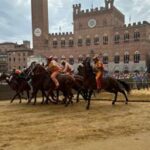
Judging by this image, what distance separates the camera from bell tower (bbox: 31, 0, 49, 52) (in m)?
85.0

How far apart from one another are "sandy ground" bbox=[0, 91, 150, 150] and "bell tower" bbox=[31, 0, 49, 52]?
71979 millimetres

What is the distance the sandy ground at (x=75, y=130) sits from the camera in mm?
7793

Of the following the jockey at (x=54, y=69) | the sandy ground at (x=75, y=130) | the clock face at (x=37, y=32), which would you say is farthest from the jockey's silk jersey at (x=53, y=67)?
the clock face at (x=37, y=32)

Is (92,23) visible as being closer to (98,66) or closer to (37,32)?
(37,32)

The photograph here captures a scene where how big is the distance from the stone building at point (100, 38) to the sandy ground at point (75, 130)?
60913 mm

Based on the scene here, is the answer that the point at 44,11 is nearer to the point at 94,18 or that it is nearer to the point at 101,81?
the point at 94,18

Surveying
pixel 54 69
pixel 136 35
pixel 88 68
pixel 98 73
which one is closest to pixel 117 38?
pixel 136 35

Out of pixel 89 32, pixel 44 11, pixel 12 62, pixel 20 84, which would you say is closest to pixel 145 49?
pixel 89 32

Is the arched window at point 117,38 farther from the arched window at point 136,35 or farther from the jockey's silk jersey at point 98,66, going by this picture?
the jockey's silk jersey at point 98,66

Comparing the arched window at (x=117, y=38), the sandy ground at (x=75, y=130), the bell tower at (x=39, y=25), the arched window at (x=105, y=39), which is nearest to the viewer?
the sandy ground at (x=75, y=130)


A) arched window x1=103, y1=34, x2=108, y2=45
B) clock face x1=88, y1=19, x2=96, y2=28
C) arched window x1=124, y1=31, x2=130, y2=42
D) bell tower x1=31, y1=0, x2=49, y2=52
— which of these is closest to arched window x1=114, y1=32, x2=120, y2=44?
arched window x1=124, y1=31, x2=130, y2=42

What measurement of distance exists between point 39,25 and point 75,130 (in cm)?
7788

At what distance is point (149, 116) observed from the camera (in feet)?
40.6

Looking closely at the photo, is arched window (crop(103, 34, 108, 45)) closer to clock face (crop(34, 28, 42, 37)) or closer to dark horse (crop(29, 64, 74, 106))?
clock face (crop(34, 28, 42, 37))
